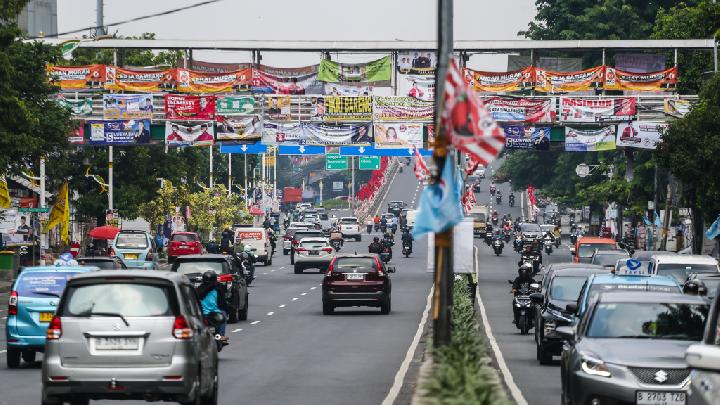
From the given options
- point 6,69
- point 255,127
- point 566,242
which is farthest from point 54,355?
point 566,242

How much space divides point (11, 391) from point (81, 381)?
4982mm

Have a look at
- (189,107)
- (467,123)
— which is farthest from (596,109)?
(467,123)

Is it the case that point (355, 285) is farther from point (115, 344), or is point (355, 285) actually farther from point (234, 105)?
point (115, 344)

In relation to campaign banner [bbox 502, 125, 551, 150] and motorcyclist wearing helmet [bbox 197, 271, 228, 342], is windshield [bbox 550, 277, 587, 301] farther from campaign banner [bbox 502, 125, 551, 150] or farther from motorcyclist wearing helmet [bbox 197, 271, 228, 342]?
campaign banner [bbox 502, 125, 551, 150]

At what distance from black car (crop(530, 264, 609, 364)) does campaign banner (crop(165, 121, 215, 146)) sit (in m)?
33.5

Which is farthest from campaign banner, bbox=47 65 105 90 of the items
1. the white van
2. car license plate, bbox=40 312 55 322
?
car license plate, bbox=40 312 55 322

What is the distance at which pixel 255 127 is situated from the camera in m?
63.2

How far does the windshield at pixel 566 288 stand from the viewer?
95.7ft

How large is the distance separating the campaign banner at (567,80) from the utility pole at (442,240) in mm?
46410

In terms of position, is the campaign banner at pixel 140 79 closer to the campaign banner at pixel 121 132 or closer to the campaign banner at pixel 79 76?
the campaign banner at pixel 79 76

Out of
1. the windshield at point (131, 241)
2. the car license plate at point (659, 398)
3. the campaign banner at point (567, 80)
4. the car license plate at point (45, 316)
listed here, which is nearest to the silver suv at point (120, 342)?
the car license plate at point (659, 398)

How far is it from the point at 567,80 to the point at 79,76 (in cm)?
1945

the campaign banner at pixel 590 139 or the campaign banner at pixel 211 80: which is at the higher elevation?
the campaign banner at pixel 211 80

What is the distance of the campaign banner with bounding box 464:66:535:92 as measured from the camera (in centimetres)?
6450
